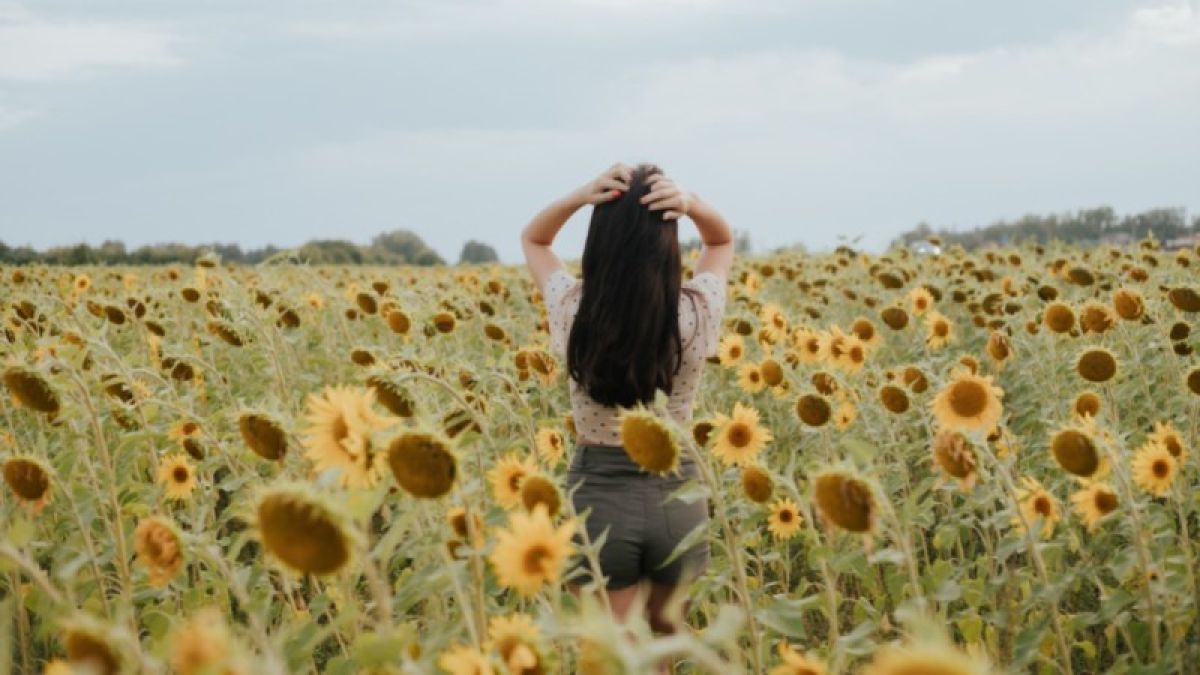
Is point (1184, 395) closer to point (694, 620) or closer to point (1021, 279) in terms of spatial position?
point (694, 620)

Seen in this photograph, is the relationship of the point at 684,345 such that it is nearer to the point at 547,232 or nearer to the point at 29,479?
the point at 547,232

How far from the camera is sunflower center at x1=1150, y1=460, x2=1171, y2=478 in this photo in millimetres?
3313

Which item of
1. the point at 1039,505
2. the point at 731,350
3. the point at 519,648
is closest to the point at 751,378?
the point at 731,350

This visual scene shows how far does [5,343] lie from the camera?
5191 millimetres

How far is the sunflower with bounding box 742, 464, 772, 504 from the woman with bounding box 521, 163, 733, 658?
0.81 ft

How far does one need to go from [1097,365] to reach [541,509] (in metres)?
3.07

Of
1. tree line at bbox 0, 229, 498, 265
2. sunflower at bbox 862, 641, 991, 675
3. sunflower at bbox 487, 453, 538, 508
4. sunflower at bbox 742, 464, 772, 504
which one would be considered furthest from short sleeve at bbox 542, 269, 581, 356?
tree line at bbox 0, 229, 498, 265

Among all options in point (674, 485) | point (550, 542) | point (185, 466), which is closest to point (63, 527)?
point (185, 466)

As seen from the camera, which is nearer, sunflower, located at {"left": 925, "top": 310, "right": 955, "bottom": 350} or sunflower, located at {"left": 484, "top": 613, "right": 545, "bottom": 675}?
sunflower, located at {"left": 484, "top": 613, "right": 545, "bottom": 675}

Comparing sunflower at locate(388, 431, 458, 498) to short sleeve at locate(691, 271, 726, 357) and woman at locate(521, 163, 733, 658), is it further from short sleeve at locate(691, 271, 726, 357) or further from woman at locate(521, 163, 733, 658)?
short sleeve at locate(691, 271, 726, 357)

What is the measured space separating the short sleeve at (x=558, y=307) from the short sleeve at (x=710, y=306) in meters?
0.42

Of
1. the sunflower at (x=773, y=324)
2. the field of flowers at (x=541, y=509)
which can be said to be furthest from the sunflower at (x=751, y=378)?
the sunflower at (x=773, y=324)

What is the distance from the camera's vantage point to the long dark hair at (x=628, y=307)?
3133 millimetres

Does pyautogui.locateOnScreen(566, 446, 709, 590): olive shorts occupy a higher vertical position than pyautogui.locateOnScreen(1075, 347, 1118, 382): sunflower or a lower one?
lower
